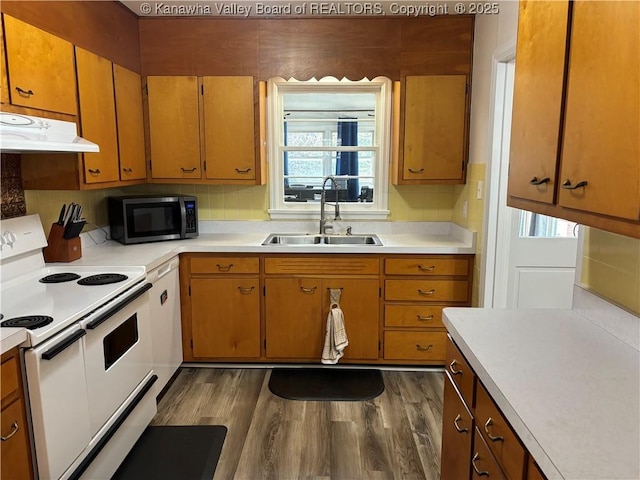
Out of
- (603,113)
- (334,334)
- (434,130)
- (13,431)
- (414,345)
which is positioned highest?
(434,130)

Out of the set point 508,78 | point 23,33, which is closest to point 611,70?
point 508,78

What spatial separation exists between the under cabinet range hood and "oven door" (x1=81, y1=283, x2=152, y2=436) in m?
0.69

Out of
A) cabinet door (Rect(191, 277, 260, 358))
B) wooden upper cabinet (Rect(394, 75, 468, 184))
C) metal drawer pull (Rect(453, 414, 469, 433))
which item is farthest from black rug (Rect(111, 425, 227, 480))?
wooden upper cabinet (Rect(394, 75, 468, 184))

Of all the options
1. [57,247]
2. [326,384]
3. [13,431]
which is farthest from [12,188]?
[326,384]

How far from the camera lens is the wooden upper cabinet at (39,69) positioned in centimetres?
188

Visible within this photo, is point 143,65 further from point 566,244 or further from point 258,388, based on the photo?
point 566,244

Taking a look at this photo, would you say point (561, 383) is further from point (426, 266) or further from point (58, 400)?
point (426, 266)

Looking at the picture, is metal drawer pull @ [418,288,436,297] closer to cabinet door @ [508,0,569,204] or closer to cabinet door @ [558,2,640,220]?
cabinet door @ [508,0,569,204]

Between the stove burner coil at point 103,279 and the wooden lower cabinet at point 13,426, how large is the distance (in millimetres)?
681

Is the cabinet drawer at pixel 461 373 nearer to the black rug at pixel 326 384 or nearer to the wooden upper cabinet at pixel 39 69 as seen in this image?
the black rug at pixel 326 384

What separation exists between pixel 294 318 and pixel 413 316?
2.67 ft

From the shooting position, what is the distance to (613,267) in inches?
57.7

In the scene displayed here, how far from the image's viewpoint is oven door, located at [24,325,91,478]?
4.91ft

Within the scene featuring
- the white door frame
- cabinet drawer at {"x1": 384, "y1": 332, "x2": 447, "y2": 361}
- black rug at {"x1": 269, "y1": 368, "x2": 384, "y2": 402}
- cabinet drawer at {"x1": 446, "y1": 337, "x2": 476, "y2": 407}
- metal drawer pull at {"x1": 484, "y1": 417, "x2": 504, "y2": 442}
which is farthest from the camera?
cabinet drawer at {"x1": 384, "y1": 332, "x2": 447, "y2": 361}
